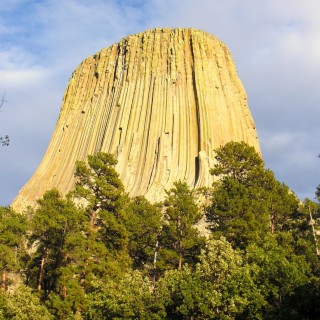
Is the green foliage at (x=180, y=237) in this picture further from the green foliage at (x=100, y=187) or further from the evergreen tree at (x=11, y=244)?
the evergreen tree at (x=11, y=244)

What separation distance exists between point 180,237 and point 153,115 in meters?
39.8

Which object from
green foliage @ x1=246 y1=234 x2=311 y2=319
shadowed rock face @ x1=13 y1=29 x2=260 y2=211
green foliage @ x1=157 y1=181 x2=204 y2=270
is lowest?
green foliage @ x1=246 y1=234 x2=311 y2=319

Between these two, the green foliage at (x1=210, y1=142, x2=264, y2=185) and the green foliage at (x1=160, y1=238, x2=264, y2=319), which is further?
the green foliage at (x1=210, y1=142, x2=264, y2=185)

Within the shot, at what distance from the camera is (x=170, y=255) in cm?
3431

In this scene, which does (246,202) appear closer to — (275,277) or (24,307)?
(275,277)

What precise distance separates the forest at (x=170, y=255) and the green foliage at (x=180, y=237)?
0.26 ft

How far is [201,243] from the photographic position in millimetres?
35625

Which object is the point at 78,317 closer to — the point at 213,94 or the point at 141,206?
the point at 141,206

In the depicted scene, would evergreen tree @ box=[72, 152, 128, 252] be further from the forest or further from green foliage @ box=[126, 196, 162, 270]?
green foliage @ box=[126, 196, 162, 270]

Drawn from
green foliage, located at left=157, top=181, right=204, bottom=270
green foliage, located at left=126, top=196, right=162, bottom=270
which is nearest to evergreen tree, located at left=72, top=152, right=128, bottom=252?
green foliage, located at left=126, top=196, right=162, bottom=270

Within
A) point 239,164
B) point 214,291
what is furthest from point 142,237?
point 214,291

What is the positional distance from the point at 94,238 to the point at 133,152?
39380 millimetres

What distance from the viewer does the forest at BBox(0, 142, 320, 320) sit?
24.2 meters

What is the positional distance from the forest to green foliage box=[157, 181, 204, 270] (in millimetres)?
81
